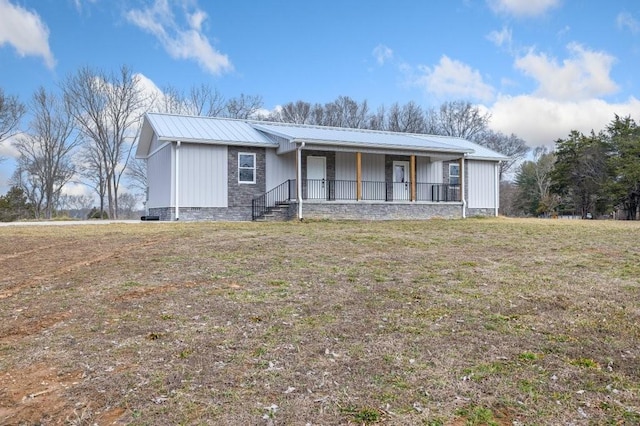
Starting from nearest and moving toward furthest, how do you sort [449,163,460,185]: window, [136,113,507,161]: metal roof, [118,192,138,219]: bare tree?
[136,113,507,161]: metal roof < [449,163,460,185]: window < [118,192,138,219]: bare tree

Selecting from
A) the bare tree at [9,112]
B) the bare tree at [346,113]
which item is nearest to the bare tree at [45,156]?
the bare tree at [9,112]

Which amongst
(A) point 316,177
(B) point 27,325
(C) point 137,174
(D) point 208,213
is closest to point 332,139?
(A) point 316,177

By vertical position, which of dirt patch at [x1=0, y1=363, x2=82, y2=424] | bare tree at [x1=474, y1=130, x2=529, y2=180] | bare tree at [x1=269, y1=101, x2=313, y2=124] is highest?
bare tree at [x1=269, y1=101, x2=313, y2=124]

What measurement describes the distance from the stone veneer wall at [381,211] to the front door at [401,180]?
193cm

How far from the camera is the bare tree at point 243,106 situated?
36.6m

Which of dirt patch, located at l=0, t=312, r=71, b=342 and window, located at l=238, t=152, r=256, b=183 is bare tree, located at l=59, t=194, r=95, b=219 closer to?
window, located at l=238, t=152, r=256, b=183

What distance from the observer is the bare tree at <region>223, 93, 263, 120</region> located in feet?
120

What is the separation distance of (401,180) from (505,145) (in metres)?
30.6

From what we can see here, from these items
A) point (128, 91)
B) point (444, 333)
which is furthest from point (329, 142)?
point (128, 91)

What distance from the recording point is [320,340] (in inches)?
155

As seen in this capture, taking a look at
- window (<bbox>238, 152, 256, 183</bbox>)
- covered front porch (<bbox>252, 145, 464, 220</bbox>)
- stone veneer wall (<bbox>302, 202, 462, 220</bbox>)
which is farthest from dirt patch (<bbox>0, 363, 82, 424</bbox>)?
window (<bbox>238, 152, 256, 183</bbox>)

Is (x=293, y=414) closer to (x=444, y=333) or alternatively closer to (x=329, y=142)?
(x=444, y=333)

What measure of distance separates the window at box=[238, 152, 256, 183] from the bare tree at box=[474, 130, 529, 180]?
33511 millimetres

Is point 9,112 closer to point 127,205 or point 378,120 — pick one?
point 127,205
